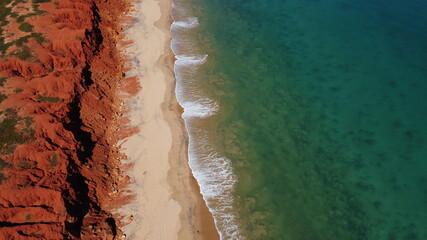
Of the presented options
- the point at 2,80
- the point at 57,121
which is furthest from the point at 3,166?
the point at 2,80

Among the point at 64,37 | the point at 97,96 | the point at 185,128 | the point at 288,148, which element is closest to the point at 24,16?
the point at 64,37

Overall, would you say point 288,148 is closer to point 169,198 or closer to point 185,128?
point 185,128

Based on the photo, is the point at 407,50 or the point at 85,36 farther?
the point at 407,50

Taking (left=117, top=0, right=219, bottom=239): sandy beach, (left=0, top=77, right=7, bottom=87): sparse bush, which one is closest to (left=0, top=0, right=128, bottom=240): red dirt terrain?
(left=0, top=77, right=7, bottom=87): sparse bush

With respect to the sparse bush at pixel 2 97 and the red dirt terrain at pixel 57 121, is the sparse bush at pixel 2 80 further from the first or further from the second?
the sparse bush at pixel 2 97

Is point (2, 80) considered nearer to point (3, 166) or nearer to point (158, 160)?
point (3, 166)

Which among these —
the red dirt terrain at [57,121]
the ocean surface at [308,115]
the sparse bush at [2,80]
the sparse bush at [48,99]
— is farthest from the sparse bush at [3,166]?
the ocean surface at [308,115]
